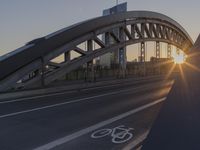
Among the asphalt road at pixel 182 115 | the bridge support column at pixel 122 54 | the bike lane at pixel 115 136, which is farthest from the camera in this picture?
the bridge support column at pixel 122 54

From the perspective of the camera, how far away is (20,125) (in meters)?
7.86

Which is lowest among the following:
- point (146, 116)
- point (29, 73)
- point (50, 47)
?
point (146, 116)

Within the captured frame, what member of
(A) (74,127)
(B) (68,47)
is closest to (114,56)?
(B) (68,47)

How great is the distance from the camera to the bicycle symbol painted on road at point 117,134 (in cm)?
640

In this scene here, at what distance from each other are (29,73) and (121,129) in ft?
49.2

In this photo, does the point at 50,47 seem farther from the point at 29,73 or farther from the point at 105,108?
the point at 105,108

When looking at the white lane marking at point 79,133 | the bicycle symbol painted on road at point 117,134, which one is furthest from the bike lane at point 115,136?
the white lane marking at point 79,133

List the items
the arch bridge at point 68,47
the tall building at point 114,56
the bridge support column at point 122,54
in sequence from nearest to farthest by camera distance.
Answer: the arch bridge at point 68,47 → the bridge support column at point 122,54 → the tall building at point 114,56

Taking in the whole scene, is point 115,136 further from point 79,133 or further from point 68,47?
point 68,47

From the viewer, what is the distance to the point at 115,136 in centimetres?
665

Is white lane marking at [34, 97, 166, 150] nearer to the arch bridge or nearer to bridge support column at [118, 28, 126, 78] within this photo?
the arch bridge

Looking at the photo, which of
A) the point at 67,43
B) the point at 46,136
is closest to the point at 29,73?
the point at 67,43

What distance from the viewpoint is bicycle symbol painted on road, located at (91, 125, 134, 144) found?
640cm

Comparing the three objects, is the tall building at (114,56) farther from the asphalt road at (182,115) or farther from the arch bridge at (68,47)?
the asphalt road at (182,115)
